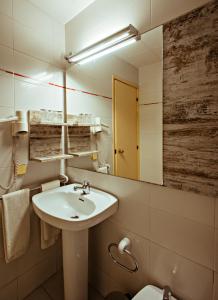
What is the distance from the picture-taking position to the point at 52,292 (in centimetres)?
146

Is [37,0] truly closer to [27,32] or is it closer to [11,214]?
[27,32]

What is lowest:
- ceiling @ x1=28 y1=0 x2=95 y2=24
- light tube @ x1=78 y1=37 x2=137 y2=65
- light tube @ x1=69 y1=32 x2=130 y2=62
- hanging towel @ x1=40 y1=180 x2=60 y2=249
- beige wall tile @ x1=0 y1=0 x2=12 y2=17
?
hanging towel @ x1=40 y1=180 x2=60 y2=249

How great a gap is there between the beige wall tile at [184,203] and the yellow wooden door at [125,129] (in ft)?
0.62

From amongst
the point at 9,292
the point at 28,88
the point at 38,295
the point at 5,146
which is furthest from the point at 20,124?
the point at 38,295

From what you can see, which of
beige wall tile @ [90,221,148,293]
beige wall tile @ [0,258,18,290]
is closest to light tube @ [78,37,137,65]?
beige wall tile @ [90,221,148,293]

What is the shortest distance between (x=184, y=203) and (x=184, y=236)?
18 centimetres

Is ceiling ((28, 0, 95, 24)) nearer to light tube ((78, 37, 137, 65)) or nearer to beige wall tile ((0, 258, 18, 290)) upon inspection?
light tube ((78, 37, 137, 65))

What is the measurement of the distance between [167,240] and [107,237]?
535 mm

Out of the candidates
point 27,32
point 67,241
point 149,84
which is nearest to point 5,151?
point 67,241

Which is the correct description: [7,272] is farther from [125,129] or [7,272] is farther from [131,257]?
[125,129]

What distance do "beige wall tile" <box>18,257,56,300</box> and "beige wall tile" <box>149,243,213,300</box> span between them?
98 centimetres

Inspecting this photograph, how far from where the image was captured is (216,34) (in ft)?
2.61

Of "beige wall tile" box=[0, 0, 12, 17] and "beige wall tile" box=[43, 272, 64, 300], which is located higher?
"beige wall tile" box=[0, 0, 12, 17]

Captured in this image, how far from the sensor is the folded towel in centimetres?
120
